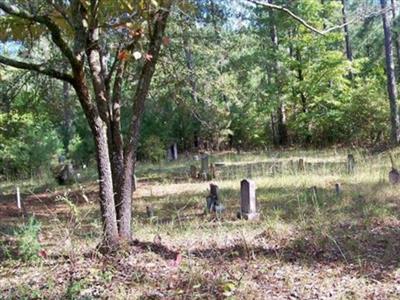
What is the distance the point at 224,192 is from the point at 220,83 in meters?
5.10

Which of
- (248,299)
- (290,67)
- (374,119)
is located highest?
(290,67)

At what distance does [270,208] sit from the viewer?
7.95 metres

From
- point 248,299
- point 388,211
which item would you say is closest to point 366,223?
point 388,211

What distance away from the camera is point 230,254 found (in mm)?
5324

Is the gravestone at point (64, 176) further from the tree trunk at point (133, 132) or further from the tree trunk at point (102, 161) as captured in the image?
the tree trunk at point (102, 161)

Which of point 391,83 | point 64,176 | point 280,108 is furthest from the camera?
point 280,108

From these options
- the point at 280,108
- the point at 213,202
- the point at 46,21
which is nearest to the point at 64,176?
the point at 213,202

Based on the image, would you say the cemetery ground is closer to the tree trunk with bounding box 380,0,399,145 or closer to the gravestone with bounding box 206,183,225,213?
the gravestone with bounding box 206,183,225,213

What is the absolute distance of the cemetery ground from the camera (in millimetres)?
4289

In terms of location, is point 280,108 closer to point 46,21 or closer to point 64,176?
point 64,176

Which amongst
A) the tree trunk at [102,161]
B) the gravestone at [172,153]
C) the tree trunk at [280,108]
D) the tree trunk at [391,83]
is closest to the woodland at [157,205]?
the tree trunk at [102,161]

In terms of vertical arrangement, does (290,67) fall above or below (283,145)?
above

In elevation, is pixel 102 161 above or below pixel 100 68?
below

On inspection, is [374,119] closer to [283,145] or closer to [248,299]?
[283,145]
